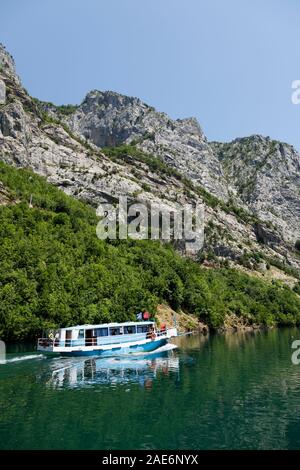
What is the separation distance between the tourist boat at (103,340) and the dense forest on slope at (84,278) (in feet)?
57.8

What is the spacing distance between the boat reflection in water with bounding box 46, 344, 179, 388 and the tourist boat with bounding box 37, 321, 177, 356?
169 centimetres

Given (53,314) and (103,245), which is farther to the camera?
(103,245)

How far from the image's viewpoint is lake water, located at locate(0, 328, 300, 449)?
85.3 feet

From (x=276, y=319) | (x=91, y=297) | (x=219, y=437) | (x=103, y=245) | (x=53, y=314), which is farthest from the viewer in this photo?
(x=276, y=319)

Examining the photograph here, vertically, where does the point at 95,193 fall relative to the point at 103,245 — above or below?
above

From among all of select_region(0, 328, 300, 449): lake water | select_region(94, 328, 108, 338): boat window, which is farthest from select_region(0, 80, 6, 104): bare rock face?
select_region(0, 328, 300, 449): lake water

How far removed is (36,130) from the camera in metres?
177

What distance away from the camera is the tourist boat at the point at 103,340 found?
60.9 m

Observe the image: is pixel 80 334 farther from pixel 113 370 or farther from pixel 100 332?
pixel 113 370

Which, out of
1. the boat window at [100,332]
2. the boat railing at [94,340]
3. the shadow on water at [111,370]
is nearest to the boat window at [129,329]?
the boat railing at [94,340]

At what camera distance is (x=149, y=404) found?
3459cm

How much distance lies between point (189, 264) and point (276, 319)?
36.1 m
